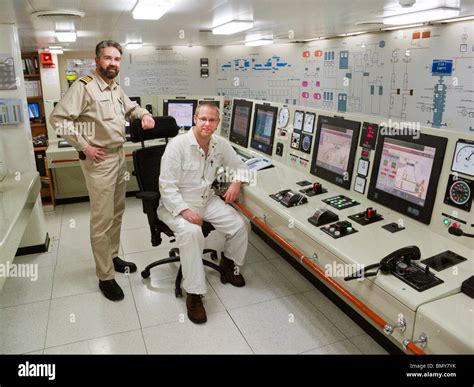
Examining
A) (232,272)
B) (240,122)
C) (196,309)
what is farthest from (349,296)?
(240,122)

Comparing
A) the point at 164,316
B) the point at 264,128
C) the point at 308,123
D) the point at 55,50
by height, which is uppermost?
the point at 55,50

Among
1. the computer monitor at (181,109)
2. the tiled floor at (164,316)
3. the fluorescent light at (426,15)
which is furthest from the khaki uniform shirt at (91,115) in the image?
the fluorescent light at (426,15)

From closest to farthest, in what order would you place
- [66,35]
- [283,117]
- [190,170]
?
1. [190,170]
2. [283,117]
3. [66,35]

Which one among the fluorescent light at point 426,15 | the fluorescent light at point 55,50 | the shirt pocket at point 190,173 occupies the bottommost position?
the shirt pocket at point 190,173

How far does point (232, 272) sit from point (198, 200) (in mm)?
660

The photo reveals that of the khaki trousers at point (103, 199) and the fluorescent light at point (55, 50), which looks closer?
the khaki trousers at point (103, 199)

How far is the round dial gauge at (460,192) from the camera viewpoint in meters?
1.91

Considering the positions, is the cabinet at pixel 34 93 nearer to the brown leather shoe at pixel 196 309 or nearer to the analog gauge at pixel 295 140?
the analog gauge at pixel 295 140

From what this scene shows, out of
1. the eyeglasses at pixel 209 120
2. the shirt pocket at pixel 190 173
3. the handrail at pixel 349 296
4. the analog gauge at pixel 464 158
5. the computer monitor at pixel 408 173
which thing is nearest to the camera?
the handrail at pixel 349 296

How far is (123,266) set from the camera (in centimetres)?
329

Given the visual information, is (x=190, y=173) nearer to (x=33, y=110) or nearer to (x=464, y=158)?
(x=464, y=158)

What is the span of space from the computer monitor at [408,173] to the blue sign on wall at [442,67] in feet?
9.07
